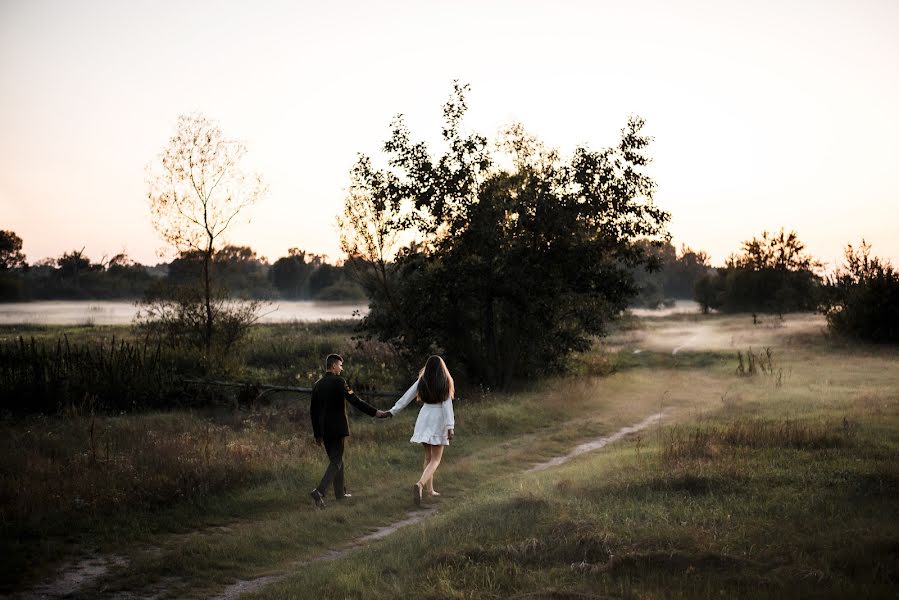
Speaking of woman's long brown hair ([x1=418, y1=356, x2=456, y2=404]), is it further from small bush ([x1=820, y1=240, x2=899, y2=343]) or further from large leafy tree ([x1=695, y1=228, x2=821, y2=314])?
large leafy tree ([x1=695, y1=228, x2=821, y2=314])

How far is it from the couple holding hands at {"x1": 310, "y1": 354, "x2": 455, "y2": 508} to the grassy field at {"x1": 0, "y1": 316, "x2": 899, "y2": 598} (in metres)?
0.51

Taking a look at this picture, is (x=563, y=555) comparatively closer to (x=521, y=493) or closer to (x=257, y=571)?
(x=521, y=493)

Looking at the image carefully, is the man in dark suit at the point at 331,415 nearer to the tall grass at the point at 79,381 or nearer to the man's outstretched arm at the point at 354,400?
the man's outstretched arm at the point at 354,400

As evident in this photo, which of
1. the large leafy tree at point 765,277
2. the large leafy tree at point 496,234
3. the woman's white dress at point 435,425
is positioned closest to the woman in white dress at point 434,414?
the woman's white dress at point 435,425

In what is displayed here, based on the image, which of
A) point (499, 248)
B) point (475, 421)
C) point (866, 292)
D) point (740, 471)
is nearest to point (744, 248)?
point (866, 292)

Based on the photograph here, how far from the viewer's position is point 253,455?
1547 centimetres

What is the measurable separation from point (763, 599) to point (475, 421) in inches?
541

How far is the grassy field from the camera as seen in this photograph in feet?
25.8

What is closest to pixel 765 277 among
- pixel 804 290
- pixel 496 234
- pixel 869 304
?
pixel 804 290

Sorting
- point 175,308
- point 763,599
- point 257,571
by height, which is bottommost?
point 257,571

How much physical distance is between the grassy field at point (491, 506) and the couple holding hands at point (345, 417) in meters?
0.51

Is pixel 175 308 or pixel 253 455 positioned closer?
pixel 253 455

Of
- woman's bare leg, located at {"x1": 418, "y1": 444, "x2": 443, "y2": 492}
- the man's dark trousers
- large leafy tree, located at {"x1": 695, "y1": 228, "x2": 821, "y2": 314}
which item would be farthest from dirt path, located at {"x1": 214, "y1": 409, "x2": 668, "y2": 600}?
large leafy tree, located at {"x1": 695, "y1": 228, "x2": 821, "y2": 314}

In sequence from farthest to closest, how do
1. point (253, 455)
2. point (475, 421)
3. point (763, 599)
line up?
point (475, 421), point (253, 455), point (763, 599)
